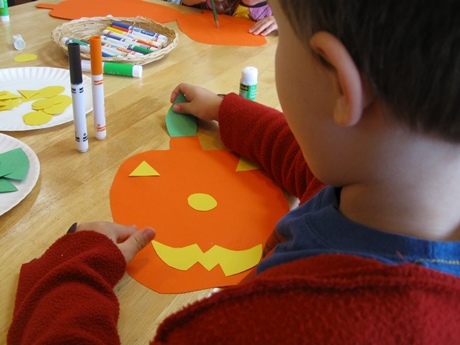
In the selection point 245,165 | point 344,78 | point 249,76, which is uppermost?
point 344,78

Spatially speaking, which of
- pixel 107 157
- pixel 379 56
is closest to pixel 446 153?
pixel 379 56

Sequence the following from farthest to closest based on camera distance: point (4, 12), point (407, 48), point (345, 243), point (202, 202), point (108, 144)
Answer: point (4, 12) < point (108, 144) < point (202, 202) < point (345, 243) < point (407, 48)

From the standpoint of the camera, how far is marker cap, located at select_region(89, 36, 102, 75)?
0.67 m

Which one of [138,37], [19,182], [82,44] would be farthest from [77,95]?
[138,37]

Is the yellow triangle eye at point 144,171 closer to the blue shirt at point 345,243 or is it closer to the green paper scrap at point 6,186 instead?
the green paper scrap at point 6,186

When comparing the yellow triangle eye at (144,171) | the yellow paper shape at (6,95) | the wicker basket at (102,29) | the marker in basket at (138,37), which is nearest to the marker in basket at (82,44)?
the wicker basket at (102,29)

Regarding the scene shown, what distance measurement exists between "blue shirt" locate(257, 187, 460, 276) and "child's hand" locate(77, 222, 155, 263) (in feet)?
0.57

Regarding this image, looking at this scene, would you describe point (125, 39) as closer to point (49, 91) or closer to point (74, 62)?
point (49, 91)

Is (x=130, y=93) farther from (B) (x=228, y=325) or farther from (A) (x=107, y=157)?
(B) (x=228, y=325)

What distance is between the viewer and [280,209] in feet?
2.22

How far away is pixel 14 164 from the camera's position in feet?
2.14

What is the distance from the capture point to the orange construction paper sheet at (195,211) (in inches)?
21.5

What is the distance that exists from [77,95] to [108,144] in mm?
122

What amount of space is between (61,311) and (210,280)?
0.59ft
